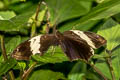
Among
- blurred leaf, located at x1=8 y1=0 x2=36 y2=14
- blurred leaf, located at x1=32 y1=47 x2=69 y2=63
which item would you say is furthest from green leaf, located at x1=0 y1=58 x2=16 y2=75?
blurred leaf, located at x1=8 y1=0 x2=36 y2=14

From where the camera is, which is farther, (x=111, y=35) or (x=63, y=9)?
(x=63, y=9)

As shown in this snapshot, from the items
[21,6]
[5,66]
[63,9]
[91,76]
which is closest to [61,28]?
[63,9]

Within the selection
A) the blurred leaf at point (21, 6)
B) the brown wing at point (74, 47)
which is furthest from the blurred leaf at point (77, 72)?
the blurred leaf at point (21, 6)

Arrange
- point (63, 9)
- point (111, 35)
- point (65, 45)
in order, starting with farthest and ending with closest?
point (63, 9), point (111, 35), point (65, 45)

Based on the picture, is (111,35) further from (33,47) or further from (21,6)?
(21,6)

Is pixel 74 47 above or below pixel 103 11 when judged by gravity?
below

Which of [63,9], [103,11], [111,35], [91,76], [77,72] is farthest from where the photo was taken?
[63,9]

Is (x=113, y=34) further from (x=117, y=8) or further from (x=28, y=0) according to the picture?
(x=28, y=0)
